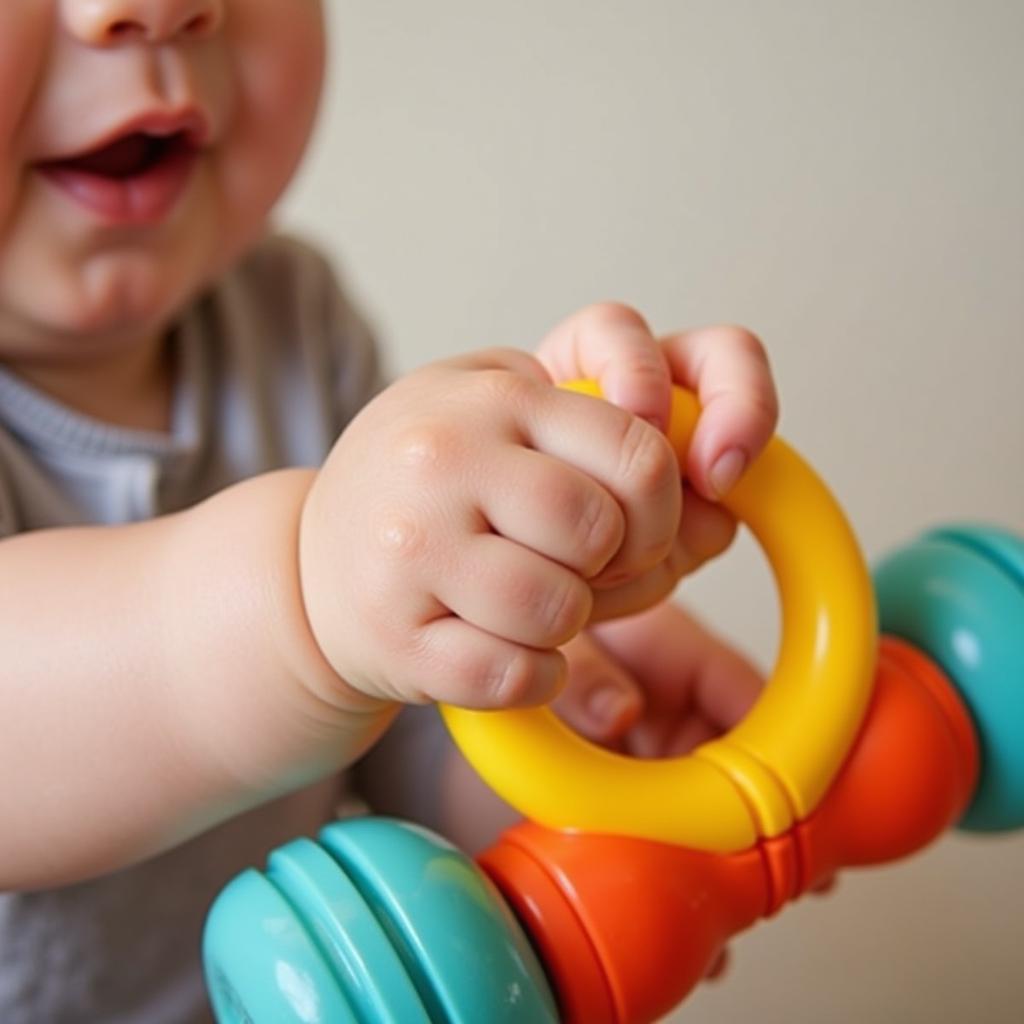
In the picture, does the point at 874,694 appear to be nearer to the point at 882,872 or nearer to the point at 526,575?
the point at 526,575

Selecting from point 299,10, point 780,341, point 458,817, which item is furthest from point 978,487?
point 299,10

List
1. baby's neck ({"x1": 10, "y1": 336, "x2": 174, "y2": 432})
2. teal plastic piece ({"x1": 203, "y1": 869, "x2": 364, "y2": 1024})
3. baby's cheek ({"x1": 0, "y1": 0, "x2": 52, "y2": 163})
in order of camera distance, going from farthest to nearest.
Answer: baby's neck ({"x1": 10, "y1": 336, "x2": 174, "y2": 432}) → baby's cheek ({"x1": 0, "y1": 0, "x2": 52, "y2": 163}) → teal plastic piece ({"x1": 203, "y1": 869, "x2": 364, "y2": 1024})

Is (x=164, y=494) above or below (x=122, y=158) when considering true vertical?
below

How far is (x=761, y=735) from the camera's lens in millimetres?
403

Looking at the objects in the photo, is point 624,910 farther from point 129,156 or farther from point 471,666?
point 129,156

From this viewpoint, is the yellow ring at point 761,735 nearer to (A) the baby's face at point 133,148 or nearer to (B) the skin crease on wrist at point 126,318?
(B) the skin crease on wrist at point 126,318

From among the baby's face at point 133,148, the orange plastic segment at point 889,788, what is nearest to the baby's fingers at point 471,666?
the orange plastic segment at point 889,788

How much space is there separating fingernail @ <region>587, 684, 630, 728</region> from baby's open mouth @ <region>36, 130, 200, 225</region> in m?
0.23

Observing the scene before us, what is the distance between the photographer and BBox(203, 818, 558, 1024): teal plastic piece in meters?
0.32

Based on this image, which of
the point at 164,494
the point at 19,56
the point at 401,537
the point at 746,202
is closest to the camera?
the point at 401,537

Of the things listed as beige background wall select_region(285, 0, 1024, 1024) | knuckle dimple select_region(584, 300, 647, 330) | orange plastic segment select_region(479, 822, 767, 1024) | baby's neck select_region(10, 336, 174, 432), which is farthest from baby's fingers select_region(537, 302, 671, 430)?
beige background wall select_region(285, 0, 1024, 1024)

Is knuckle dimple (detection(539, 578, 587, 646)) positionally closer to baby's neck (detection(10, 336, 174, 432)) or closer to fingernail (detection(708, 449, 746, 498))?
fingernail (detection(708, 449, 746, 498))

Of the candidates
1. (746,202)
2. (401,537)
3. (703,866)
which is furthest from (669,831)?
(746,202)

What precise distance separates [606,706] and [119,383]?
0.77 feet
